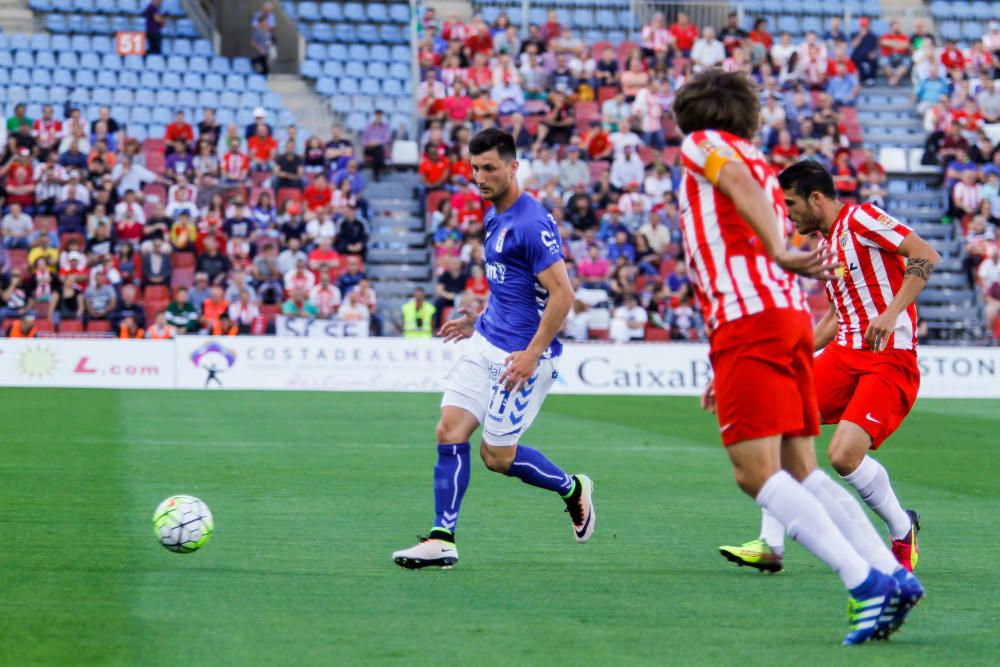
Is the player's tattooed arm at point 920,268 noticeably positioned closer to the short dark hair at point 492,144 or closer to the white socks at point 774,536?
the white socks at point 774,536

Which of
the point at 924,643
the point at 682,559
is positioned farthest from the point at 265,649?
the point at 682,559

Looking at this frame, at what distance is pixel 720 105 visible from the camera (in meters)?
5.65

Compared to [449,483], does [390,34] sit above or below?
above

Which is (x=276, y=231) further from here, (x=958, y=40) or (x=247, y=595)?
(x=247, y=595)

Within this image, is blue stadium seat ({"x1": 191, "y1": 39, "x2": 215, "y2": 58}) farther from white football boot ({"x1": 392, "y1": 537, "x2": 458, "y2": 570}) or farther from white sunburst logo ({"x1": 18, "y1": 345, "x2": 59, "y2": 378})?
white football boot ({"x1": 392, "y1": 537, "x2": 458, "y2": 570})

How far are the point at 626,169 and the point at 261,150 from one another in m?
6.79

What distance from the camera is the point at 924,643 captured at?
18.7 ft

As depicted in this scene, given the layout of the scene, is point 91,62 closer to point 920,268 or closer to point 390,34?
point 390,34

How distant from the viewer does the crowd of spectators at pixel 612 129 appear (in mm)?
25703

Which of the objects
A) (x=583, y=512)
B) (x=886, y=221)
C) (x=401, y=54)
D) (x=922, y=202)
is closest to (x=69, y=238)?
(x=401, y=54)

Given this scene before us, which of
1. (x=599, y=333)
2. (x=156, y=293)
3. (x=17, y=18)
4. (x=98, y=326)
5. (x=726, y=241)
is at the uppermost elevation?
(x=17, y=18)

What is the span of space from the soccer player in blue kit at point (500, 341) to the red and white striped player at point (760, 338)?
173 cm

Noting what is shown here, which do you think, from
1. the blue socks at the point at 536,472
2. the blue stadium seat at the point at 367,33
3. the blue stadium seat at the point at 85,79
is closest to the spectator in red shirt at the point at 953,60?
the blue stadium seat at the point at 367,33

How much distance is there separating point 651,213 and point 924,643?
22025 mm
